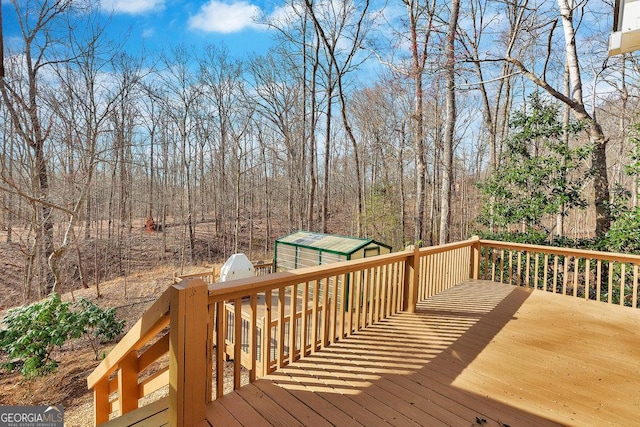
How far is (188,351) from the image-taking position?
164 centimetres

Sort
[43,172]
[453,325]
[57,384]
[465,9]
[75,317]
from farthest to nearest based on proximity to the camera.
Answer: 1. [465,9]
2. [43,172]
3. [57,384]
4. [75,317]
5. [453,325]

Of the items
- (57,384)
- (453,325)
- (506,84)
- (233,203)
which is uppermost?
(506,84)

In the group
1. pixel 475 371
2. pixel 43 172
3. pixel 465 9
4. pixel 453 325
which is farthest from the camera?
pixel 465 9

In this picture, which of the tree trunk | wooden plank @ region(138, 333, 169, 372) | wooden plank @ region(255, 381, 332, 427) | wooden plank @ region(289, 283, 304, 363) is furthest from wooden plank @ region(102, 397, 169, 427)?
the tree trunk

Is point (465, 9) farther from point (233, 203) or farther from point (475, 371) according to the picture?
point (233, 203)

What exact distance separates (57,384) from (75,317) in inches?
64.9

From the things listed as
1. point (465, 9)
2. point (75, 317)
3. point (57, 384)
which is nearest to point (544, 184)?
point (465, 9)

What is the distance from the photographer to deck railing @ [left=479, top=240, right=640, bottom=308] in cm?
423

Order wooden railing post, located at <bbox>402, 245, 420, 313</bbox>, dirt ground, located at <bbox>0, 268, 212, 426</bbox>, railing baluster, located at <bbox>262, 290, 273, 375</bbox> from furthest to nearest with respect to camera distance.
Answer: dirt ground, located at <bbox>0, 268, 212, 426</bbox>, wooden railing post, located at <bbox>402, 245, 420, 313</bbox>, railing baluster, located at <bbox>262, 290, 273, 375</bbox>

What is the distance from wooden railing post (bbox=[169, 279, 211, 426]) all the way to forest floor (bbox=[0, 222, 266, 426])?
4.51 metres

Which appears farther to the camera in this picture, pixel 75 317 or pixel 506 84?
pixel 506 84

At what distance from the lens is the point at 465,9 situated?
930 cm

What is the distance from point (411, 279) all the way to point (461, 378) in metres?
1.44

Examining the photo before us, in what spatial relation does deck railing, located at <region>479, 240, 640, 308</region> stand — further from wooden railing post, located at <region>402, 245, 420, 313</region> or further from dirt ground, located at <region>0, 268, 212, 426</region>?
dirt ground, located at <region>0, 268, 212, 426</region>
